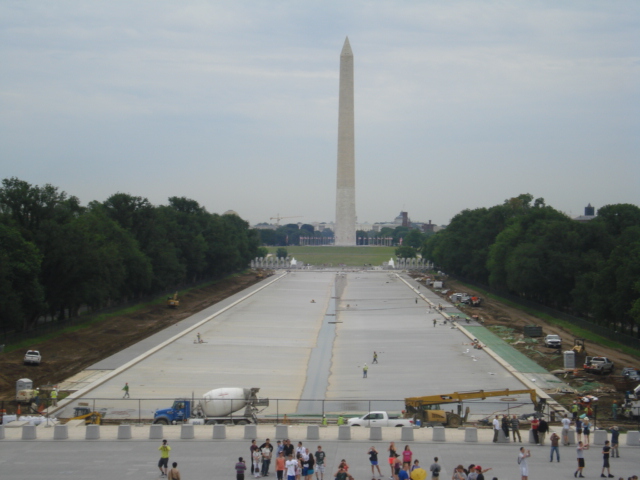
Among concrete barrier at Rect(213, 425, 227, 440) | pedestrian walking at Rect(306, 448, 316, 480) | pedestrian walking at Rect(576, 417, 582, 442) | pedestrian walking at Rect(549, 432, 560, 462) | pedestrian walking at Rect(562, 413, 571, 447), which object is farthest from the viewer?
concrete barrier at Rect(213, 425, 227, 440)

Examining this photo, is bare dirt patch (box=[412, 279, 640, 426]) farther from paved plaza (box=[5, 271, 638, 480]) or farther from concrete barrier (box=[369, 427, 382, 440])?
concrete barrier (box=[369, 427, 382, 440])

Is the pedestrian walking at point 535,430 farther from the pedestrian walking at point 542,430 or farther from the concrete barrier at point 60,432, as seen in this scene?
the concrete barrier at point 60,432

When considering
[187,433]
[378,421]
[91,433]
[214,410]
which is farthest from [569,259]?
[91,433]

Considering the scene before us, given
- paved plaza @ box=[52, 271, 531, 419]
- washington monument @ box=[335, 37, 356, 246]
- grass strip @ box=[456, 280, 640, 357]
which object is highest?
washington monument @ box=[335, 37, 356, 246]

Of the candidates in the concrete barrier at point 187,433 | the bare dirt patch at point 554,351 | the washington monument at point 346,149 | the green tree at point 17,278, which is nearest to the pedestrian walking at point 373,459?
the concrete barrier at point 187,433

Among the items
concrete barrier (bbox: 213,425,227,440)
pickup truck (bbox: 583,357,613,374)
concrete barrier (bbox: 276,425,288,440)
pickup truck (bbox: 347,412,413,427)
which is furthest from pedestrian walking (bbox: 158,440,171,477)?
pickup truck (bbox: 583,357,613,374)

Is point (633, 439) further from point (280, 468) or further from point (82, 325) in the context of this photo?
point (82, 325)

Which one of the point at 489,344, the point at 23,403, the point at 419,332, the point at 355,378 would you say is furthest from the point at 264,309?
the point at 23,403
